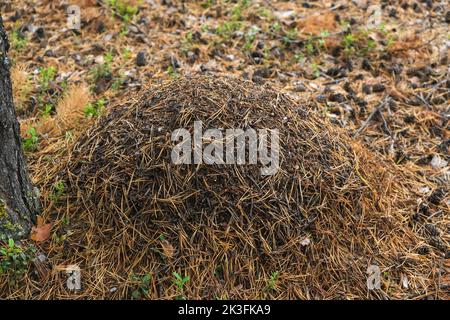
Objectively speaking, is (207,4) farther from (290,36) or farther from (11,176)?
(11,176)

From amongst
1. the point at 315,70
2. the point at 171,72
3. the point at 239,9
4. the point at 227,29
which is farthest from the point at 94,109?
the point at 239,9

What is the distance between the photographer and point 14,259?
2.83 metres

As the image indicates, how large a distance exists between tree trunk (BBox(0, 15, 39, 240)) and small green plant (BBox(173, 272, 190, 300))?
2.87ft

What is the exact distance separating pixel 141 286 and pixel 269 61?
8.77ft

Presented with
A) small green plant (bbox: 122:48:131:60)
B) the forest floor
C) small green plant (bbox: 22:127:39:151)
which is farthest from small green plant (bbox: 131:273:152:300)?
small green plant (bbox: 122:48:131:60)

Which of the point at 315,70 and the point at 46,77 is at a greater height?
the point at 46,77

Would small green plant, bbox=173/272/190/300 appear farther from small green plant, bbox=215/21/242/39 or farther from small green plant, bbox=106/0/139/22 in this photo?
small green plant, bbox=106/0/139/22

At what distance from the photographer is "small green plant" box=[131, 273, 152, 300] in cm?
279

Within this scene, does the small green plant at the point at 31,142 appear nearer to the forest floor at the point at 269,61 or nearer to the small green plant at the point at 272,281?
the forest floor at the point at 269,61

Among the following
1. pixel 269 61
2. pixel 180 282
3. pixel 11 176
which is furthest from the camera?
pixel 269 61

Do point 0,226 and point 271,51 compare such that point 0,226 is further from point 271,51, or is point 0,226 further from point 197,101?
point 271,51

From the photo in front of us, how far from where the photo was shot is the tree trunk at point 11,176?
271 centimetres

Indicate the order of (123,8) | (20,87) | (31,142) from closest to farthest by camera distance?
(31,142) < (20,87) < (123,8)
